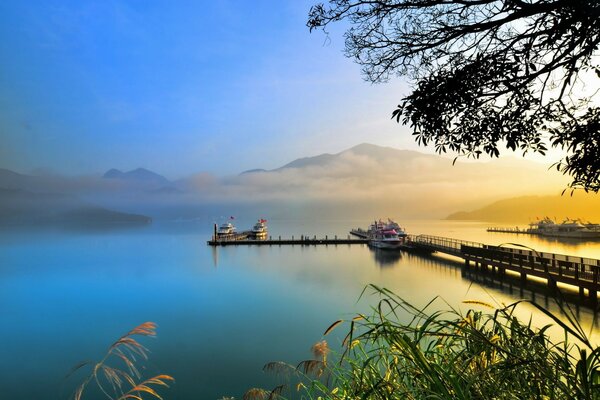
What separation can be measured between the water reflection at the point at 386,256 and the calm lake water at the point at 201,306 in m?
0.21

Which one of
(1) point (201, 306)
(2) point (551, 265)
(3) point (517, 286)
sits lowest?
(1) point (201, 306)

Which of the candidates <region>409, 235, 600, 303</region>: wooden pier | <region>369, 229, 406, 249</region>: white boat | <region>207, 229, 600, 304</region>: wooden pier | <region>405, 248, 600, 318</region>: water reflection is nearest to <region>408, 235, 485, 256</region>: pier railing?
<region>207, 229, 600, 304</region>: wooden pier

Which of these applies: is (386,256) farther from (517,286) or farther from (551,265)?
(551,265)

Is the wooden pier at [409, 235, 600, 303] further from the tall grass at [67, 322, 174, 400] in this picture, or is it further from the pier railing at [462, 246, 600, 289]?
the tall grass at [67, 322, 174, 400]

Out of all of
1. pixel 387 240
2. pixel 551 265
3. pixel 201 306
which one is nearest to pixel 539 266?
pixel 551 265

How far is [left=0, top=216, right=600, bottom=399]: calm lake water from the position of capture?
1280 centimetres

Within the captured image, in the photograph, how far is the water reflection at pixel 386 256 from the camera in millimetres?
38344

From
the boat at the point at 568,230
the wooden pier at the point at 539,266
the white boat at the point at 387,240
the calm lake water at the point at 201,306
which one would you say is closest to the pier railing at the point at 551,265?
the wooden pier at the point at 539,266

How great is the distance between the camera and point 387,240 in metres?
47.7

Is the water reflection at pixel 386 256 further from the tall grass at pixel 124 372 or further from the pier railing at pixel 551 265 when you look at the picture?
the tall grass at pixel 124 372

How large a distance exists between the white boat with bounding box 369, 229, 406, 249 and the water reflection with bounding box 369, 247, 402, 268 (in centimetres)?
62

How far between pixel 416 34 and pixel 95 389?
12531 mm

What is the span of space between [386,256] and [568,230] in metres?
58.6

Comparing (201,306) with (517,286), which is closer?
(201,306)
